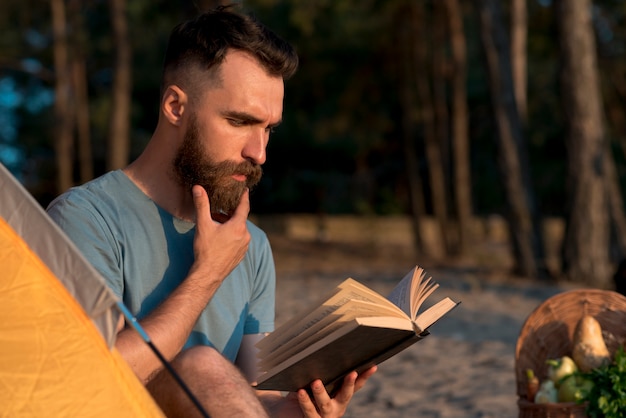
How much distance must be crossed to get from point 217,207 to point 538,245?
11666 mm

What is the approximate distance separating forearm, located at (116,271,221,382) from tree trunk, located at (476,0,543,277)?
11.6 m

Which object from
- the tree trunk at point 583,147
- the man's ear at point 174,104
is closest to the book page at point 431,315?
the man's ear at point 174,104

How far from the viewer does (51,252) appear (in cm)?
226

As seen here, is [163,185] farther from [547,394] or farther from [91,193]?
[547,394]

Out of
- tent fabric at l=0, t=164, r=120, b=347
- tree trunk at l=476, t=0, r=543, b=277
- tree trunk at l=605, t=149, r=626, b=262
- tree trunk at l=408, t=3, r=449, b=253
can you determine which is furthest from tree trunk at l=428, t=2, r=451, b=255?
tent fabric at l=0, t=164, r=120, b=347

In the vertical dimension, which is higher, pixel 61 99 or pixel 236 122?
pixel 236 122

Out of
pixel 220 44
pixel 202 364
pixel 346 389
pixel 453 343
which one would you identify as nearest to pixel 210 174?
pixel 220 44

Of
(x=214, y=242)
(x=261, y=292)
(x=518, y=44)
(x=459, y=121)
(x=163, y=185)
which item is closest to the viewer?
(x=214, y=242)

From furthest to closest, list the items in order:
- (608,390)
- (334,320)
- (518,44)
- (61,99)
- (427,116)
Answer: (427,116), (61,99), (518,44), (608,390), (334,320)

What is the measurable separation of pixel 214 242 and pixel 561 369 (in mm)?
2026

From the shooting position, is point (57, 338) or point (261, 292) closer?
point (57, 338)

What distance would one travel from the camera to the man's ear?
112 inches

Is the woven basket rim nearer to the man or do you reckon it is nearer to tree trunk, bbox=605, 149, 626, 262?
the man

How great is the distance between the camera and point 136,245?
108 inches
